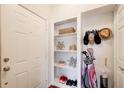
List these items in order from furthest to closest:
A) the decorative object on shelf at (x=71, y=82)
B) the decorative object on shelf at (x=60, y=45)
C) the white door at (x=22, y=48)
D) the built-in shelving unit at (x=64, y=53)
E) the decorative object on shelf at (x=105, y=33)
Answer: the decorative object on shelf at (x=60, y=45) < the built-in shelving unit at (x=64, y=53) < the decorative object on shelf at (x=71, y=82) < the decorative object on shelf at (x=105, y=33) < the white door at (x=22, y=48)

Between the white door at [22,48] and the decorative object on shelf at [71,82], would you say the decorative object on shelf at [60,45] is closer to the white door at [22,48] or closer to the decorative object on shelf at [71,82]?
the white door at [22,48]

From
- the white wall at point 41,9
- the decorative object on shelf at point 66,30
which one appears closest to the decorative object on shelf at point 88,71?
the decorative object on shelf at point 66,30

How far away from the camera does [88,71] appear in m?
1.82

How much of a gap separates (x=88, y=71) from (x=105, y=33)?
27.8 inches

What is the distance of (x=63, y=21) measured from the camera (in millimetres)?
2109

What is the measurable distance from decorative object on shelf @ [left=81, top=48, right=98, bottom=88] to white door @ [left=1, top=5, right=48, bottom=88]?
32.6 inches

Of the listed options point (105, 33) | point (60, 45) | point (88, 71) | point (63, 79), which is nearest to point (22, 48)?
point (60, 45)

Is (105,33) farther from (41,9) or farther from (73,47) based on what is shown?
(41,9)

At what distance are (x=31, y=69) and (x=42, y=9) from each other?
114 centimetres

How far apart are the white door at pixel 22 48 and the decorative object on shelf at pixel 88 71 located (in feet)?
2.72

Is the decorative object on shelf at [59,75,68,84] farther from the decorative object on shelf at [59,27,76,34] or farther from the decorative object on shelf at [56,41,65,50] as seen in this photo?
the decorative object on shelf at [59,27,76,34]

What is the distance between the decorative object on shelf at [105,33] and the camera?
176 cm
